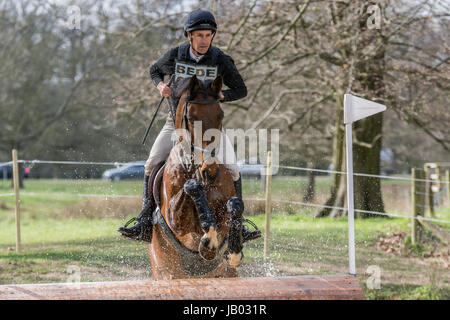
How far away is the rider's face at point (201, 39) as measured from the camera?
371cm

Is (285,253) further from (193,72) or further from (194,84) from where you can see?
(194,84)

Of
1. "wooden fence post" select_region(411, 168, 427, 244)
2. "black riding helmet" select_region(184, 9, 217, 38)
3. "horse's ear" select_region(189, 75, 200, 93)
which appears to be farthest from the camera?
"wooden fence post" select_region(411, 168, 427, 244)

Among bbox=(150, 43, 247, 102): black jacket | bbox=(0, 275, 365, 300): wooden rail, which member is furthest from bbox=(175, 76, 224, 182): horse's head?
bbox=(0, 275, 365, 300): wooden rail

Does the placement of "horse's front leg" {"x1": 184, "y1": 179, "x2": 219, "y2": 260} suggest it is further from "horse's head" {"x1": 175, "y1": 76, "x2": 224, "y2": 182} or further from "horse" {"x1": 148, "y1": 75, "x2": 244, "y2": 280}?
"horse's head" {"x1": 175, "y1": 76, "x2": 224, "y2": 182}

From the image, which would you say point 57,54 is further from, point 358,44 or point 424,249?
point 424,249

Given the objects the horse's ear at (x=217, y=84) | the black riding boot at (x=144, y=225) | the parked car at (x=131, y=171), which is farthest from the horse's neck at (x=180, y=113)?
the parked car at (x=131, y=171)

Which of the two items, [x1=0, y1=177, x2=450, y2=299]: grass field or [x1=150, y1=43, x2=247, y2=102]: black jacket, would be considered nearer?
[x1=150, y1=43, x2=247, y2=102]: black jacket

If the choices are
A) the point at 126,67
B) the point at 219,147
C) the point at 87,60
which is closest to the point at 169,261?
the point at 219,147

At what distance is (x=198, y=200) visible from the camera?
Result: 3135 millimetres

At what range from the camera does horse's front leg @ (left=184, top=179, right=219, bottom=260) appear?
3.09m

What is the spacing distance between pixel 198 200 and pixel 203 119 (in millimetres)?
502

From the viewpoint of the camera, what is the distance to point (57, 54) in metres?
18.6

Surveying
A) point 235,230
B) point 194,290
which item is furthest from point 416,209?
point 194,290
